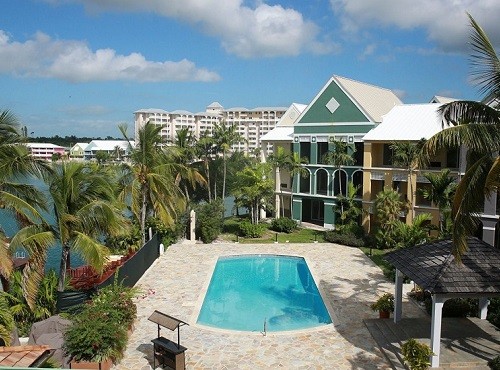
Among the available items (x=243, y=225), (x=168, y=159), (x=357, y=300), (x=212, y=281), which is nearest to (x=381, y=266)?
(x=357, y=300)

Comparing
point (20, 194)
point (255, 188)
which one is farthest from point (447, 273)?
point (255, 188)

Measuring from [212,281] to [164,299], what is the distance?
151 inches

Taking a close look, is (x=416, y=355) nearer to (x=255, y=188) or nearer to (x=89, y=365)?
(x=89, y=365)

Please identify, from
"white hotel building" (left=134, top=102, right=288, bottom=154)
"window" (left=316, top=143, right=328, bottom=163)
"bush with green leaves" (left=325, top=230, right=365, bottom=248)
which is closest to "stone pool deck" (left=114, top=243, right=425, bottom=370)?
"bush with green leaves" (left=325, top=230, right=365, bottom=248)

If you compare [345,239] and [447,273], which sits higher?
[447,273]

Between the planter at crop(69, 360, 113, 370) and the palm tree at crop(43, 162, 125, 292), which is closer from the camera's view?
the planter at crop(69, 360, 113, 370)

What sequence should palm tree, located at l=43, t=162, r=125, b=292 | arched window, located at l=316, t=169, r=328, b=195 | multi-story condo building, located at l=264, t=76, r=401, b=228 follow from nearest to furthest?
palm tree, located at l=43, t=162, r=125, b=292, multi-story condo building, located at l=264, t=76, r=401, b=228, arched window, located at l=316, t=169, r=328, b=195

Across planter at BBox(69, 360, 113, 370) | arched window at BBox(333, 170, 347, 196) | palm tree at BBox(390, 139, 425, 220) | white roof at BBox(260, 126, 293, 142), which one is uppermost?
white roof at BBox(260, 126, 293, 142)

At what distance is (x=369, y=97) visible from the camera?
31.8 m

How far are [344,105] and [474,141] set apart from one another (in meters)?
20.7

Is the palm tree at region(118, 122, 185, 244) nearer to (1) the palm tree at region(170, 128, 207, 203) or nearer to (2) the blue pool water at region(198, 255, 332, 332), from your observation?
(2) the blue pool water at region(198, 255, 332, 332)

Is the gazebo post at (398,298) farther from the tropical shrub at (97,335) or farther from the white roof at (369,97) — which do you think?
the white roof at (369,97)

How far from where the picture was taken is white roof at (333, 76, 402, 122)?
29.8m

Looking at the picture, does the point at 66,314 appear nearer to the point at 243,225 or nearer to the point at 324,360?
the point at 324,360
